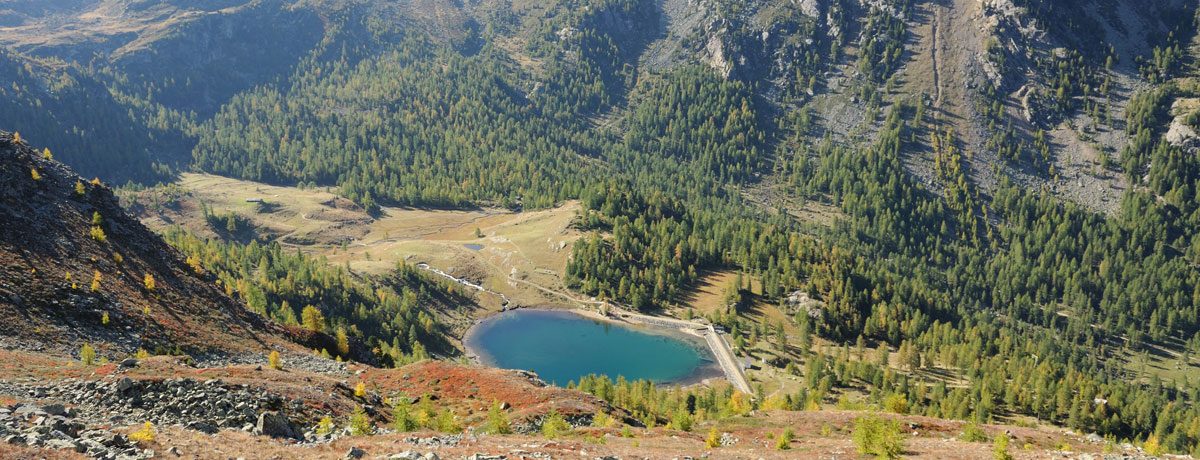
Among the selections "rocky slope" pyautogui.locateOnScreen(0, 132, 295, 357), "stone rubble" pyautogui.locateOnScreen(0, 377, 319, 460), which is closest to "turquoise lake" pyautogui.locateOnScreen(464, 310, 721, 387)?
"rocky slope" pyautogui.locateOnScreen(0, 132, 295, 357)

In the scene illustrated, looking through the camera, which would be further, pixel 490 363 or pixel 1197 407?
pixel 1197 407

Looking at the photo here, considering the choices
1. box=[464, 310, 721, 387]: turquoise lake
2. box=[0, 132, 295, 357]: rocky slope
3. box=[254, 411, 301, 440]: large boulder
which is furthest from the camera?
box=[464, 310, 721, 387]: turquoise lake

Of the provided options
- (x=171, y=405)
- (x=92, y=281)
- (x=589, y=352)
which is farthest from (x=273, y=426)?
(x=589, y=352)

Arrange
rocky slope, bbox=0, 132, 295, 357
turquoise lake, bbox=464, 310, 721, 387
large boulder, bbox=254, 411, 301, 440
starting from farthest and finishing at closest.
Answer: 1. turquoise lake, bbox=464, 310, 721, 387
2. rocky slope, bbox=0, 132, 295, 357
3. large boulder, bbox=254, 411, 301, 440

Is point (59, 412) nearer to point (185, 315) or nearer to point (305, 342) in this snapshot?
point (185, 315)

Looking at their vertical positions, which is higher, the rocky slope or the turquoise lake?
the rocky slope

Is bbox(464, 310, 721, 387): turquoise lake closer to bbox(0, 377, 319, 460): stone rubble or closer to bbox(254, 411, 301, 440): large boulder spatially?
bbox(0, 377, 319, 460): stone rubble

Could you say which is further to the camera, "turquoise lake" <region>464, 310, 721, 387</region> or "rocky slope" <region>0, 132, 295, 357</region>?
"turquoise lake" <region>464, 310, 721, 387</region>

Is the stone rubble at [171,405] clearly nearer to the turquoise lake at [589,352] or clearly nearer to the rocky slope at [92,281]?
the rocky slope at [92,281]

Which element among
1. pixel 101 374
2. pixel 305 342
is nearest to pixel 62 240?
pixel 305 342
